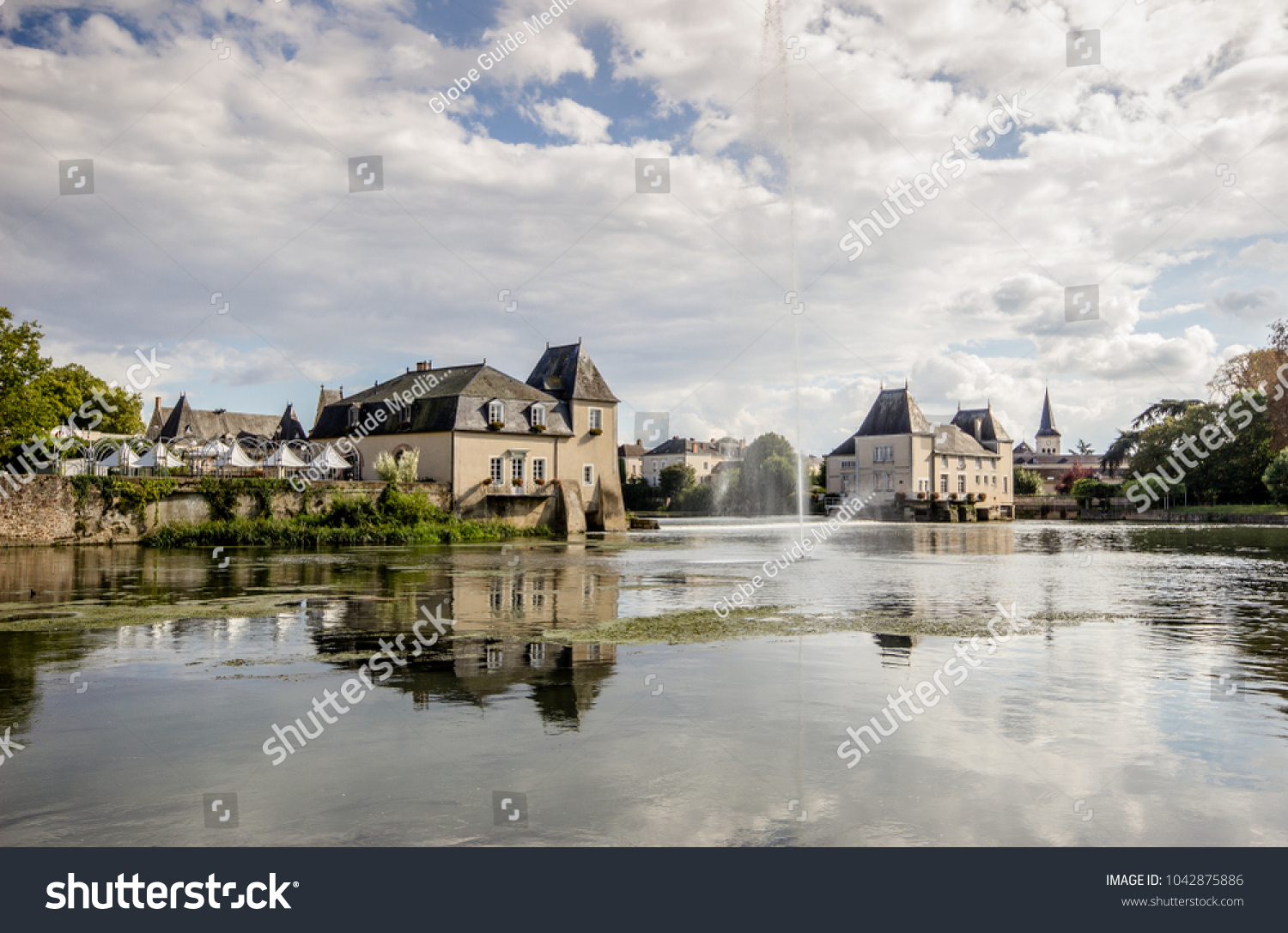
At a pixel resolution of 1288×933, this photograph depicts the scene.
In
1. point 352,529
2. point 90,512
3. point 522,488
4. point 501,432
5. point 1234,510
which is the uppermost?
point 501,432

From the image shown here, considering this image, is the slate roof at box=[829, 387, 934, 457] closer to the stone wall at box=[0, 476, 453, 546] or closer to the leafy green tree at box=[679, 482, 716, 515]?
the leafy green tree at box=[679, 482, 716, 515]

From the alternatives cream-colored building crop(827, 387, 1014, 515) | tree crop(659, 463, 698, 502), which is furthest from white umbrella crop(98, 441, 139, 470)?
tree crop(659, 463, 698, 502)

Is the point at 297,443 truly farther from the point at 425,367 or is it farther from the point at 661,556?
the point at 661,556

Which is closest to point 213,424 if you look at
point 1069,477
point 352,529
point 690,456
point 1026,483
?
point 352,529

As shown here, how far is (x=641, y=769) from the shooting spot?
19.9ft

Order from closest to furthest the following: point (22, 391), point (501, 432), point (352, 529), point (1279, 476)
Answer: point (22, 391), point (352, 529), point (501, 432), point (1279, 476)

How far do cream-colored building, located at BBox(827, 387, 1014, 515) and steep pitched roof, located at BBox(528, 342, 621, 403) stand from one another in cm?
4016

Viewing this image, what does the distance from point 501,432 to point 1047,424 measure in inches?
6493

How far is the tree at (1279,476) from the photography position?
185 feet

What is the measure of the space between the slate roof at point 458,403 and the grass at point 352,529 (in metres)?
5.62

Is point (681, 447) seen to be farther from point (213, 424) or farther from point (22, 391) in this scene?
point (22, 391)

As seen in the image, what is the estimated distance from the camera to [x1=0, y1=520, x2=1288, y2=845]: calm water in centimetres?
517

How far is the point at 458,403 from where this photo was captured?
48688 millimetres
